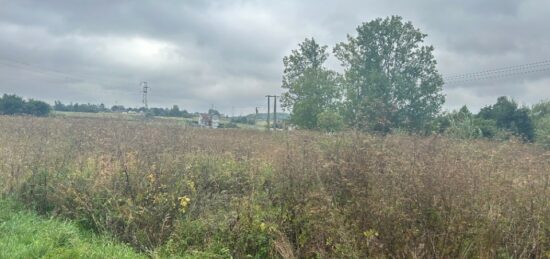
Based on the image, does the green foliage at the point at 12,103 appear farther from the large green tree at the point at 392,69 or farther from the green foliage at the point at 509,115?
the green foliage at the point at 509,115

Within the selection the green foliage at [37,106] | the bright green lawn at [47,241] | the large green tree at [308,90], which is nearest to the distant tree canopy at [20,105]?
the green foliage at [37,106]

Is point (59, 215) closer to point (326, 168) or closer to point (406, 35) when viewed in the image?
point (326, 168)

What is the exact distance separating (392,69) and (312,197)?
131 feet

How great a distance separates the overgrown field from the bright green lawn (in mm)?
327

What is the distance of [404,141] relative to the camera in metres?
6.84

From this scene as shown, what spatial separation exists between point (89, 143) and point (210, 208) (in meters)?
6.02

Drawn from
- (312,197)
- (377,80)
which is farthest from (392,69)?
(312,197)

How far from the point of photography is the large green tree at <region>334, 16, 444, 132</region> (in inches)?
1545

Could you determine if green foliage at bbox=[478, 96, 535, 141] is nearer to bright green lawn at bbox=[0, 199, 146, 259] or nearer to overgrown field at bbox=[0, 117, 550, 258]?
overgrown field at bbox=[0, 117, 550, 258]

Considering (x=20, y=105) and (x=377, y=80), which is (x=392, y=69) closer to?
(x=377, y=80)

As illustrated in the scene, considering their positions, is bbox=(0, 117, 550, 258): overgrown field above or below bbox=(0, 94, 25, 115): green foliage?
below

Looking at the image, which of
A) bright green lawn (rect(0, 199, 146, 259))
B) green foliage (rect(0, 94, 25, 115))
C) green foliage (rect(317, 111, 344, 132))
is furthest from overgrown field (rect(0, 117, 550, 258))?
green foliage (rect(0, 94, 25, 115))

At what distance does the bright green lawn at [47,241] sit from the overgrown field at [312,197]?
0.33m

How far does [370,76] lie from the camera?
1555 inches
